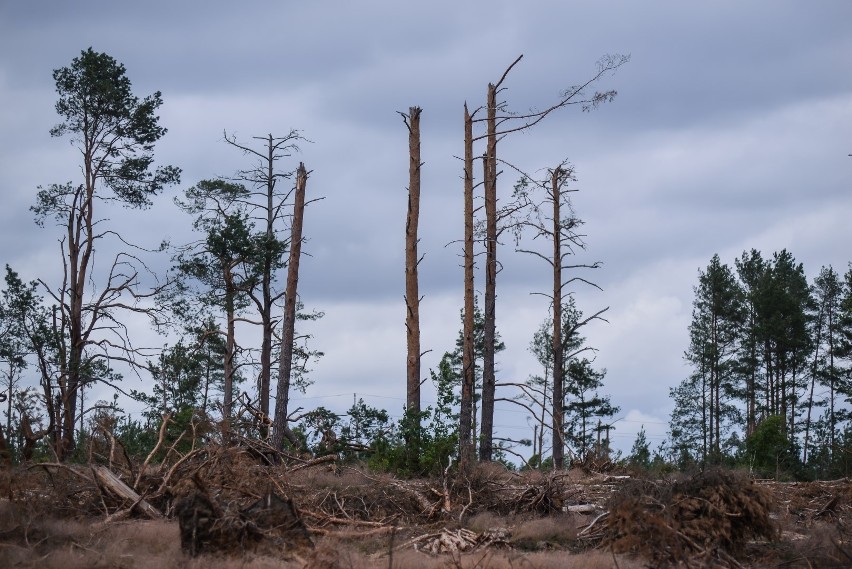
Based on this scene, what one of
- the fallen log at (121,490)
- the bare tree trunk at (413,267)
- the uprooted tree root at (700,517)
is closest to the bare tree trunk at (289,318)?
the bare tree trunk at (413,267)

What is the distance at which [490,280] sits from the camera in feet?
77.7

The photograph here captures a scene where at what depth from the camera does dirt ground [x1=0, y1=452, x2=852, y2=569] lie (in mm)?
10305

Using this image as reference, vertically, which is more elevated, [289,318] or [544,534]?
[289,318]

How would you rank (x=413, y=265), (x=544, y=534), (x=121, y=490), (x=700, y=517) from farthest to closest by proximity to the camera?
(x=413, y=265) < (x=121, y=490) < (x=544, y=534) < (x=700, y=517)

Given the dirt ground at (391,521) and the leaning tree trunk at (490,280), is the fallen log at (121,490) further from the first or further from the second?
the leaning tree trunk at (490,280)

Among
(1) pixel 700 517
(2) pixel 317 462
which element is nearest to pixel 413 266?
(2) pixel 317 462

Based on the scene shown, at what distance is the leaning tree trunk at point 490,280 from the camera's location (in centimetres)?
2288

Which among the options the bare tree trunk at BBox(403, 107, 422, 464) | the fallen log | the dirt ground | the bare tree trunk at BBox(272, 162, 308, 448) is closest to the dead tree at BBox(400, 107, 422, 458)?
the bare tree trunk at BBox(403, 107, 422, 464)

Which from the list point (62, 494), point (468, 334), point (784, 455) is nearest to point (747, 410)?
point (784, 455)

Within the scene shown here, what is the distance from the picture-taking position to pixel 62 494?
1309 cm

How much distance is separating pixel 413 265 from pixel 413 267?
0.05 m

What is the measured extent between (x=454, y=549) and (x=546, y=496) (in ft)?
12.7

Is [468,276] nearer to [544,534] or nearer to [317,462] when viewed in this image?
[317,462]

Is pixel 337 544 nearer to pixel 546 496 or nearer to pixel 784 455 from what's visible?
pixel 546 496
